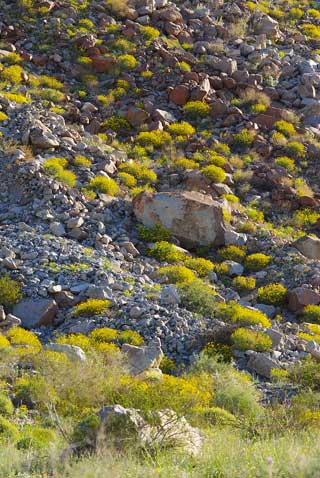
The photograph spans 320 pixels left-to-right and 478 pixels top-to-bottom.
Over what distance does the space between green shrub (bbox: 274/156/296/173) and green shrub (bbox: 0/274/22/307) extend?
10.6 meters

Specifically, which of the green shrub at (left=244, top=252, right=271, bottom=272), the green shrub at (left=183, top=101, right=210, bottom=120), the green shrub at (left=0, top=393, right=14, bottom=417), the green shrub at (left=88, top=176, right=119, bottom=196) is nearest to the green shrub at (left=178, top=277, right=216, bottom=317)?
the green shrub at (left=244, top=252, right=271, bottom=272)

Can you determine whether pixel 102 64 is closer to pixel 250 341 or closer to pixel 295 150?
pixel 295 150

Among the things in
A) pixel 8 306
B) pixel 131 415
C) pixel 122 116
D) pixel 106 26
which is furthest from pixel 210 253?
pixel 106 26

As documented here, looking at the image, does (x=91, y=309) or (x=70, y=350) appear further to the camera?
(x=91, y=309)

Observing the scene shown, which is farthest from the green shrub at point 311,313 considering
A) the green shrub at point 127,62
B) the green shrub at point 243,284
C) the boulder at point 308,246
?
the green shrub at point 127,62

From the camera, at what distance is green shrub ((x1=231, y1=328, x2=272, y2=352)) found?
41.3 ft

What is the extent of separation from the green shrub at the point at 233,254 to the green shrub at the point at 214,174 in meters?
3.32

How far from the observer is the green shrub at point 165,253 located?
53.4ft

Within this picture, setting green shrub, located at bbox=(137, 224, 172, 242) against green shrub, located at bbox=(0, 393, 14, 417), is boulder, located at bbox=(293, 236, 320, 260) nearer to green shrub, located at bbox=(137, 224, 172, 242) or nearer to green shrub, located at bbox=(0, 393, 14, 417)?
green shrub, located at bbox=(137, 224, 172, 242)

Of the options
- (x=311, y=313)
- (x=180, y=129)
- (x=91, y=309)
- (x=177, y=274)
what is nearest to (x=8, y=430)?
(x=91, y=309)

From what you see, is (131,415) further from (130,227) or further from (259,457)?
(130,227)

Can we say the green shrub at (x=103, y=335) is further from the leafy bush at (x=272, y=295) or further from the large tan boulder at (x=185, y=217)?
the large tan boulder at (x=185, y=217)

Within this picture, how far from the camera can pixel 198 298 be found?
14.1 metres

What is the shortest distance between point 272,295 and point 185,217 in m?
3.03
